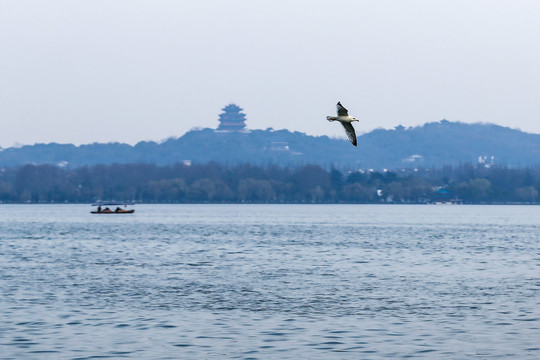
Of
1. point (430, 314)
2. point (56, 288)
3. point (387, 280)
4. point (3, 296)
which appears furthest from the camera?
point (387, 280)

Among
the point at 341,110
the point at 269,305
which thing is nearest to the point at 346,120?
the point at 341,110

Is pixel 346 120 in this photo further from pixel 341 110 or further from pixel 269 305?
pixel 269 305

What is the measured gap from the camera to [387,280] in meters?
52.6

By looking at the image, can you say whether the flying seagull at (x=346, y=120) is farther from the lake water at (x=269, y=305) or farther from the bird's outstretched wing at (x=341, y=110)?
the lake water at (x=269, y=305)

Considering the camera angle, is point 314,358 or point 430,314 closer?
point 314,358

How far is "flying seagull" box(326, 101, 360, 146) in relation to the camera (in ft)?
69.0

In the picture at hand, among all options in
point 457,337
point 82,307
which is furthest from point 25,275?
point 457,337

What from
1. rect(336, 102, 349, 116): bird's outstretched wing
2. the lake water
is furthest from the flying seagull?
the lake water

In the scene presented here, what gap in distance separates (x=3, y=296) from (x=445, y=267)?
29245mm

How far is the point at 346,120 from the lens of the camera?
21.3m

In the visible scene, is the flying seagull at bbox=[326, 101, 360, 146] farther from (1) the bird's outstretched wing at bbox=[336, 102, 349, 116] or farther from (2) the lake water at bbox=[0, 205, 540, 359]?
(2) the lake water at bbox=[0, 205, 540, 359]

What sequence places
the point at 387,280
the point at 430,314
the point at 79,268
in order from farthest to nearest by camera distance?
the point at 79,268, the point at 387,280, the point at 430,314

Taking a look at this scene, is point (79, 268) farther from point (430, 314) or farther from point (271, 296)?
point (430, 314)

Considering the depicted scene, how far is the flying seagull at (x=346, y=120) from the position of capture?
2103cm
